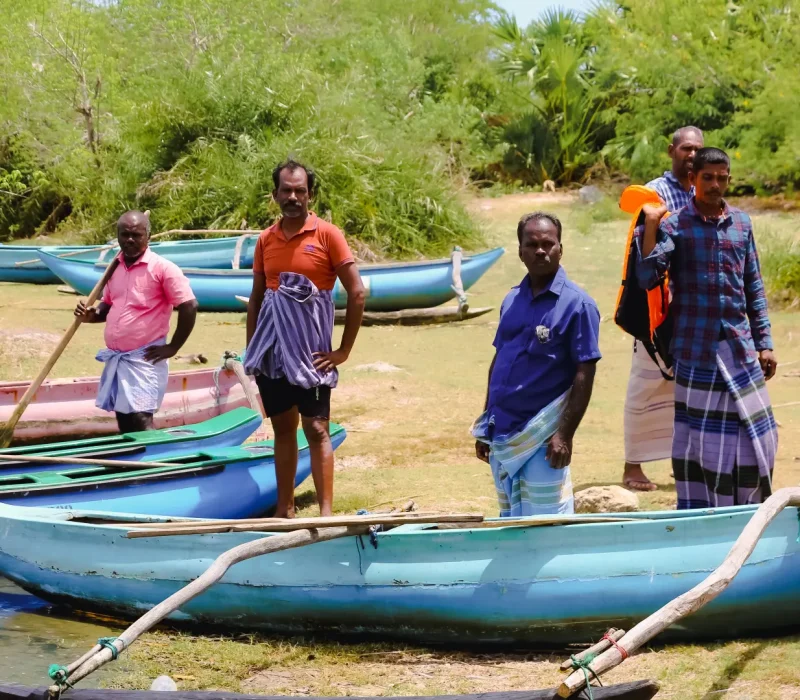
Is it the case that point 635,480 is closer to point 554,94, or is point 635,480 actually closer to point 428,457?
point 428,457

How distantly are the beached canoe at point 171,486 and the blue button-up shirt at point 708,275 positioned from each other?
2.29 metres

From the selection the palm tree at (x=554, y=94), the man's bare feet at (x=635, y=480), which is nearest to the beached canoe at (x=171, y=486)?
the man's bare feet at (x=635, y=480)

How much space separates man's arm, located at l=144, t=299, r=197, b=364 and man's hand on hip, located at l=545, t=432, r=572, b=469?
233 cm

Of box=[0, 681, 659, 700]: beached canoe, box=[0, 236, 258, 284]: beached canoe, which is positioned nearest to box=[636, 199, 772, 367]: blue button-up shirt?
box=[0, 681, 659, 700]: beached canoe

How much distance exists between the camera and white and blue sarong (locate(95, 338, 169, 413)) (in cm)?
589

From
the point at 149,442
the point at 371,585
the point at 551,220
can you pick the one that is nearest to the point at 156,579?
the point at 371,585

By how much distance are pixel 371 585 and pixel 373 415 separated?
4220mm

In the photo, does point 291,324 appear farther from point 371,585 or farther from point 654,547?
point 654,547

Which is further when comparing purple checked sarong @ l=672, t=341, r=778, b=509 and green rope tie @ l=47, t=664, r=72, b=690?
purple checked sarong @ l=672, t=341, r=778, b=509

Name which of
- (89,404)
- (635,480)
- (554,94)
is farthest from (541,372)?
(554,94)

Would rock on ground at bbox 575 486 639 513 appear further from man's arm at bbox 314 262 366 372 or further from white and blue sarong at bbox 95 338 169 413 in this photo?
white and blue sarong at bbox 95 338 169 413

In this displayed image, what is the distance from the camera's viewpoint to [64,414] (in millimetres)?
7457

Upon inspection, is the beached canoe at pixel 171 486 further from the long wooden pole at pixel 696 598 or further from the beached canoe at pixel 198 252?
the beached canoe at pixel 198 252

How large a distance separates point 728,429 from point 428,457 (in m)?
3.09
